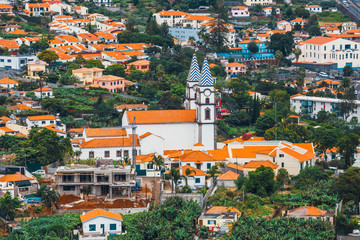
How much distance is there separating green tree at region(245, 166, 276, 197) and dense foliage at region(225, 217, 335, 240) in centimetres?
441

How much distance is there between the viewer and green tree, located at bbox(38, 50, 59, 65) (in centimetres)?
8062

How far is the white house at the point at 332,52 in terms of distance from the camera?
9588 centimetres

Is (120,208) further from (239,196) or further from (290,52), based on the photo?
(290,52)

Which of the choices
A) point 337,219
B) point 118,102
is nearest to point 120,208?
point 337,219

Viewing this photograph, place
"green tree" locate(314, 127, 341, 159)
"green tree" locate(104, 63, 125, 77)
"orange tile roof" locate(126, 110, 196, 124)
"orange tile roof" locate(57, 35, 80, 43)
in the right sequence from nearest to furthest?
"orange tile roof" locate(126, 110, 196, 124) < "green tree" locate(314, 127, 341, 159) < "green tree" locate(104, 63, 125, 77) < "orange tile roof" locate(57, 35, 80, 43)

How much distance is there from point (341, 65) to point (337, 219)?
4999 centimetres

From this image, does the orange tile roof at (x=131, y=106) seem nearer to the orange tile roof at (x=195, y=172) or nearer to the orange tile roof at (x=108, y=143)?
the orange tile roof at (x=108, y=143)

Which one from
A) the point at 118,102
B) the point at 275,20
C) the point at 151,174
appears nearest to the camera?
the point at 151,174

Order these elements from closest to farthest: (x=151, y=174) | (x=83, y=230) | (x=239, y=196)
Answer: (x=83, y=230)
(x=239, y=196)
(x=151, y=174)

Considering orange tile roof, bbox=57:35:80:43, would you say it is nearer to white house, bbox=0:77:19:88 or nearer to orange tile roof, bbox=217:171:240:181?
white house, bbox=0:77:19:88

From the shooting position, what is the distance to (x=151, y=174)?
2164 inches

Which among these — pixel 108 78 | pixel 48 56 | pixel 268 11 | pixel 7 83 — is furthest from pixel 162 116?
pixel 268 11

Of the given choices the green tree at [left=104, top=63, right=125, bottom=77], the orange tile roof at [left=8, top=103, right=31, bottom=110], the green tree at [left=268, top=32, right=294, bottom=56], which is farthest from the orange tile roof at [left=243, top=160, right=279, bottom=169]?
the green tree at [left=268, top=32, right=294, bottom=56]

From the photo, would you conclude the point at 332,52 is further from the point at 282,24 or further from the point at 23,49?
the point at 23,49
